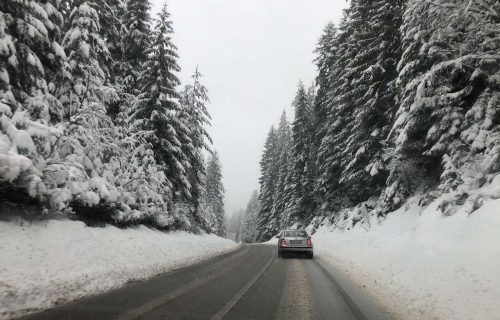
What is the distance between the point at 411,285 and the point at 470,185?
4.75 meters

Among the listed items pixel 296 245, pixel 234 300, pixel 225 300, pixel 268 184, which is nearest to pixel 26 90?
pixel 225 300

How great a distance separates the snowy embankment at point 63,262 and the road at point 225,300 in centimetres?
48

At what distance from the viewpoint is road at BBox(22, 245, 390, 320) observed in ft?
21.4

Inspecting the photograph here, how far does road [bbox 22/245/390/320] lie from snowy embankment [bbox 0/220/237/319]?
48 cm

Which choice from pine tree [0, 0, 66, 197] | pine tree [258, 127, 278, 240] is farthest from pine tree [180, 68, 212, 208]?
pine tree [258, 127, 278, 240]

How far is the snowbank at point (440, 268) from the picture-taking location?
23.1 ft

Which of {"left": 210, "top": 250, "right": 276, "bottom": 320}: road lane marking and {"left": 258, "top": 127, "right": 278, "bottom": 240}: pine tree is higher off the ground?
{"left": 258, "top": 127, "right": 278, "bottom": 240}: pine tree

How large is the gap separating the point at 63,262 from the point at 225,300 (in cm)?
387

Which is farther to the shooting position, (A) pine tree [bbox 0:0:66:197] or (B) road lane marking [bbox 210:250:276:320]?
(A) pine tree [bbox 0:0:66:197]

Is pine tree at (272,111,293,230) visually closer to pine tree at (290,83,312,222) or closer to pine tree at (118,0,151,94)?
pine tree at (290,83,312,222)

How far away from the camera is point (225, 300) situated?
7895 mm

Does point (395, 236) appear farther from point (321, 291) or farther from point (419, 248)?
point (321, 291)

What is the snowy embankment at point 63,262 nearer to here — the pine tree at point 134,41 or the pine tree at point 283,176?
the pine tree at point 134,41

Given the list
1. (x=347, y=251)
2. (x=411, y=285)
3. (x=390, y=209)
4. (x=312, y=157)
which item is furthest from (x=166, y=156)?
(x=312, y=157)
